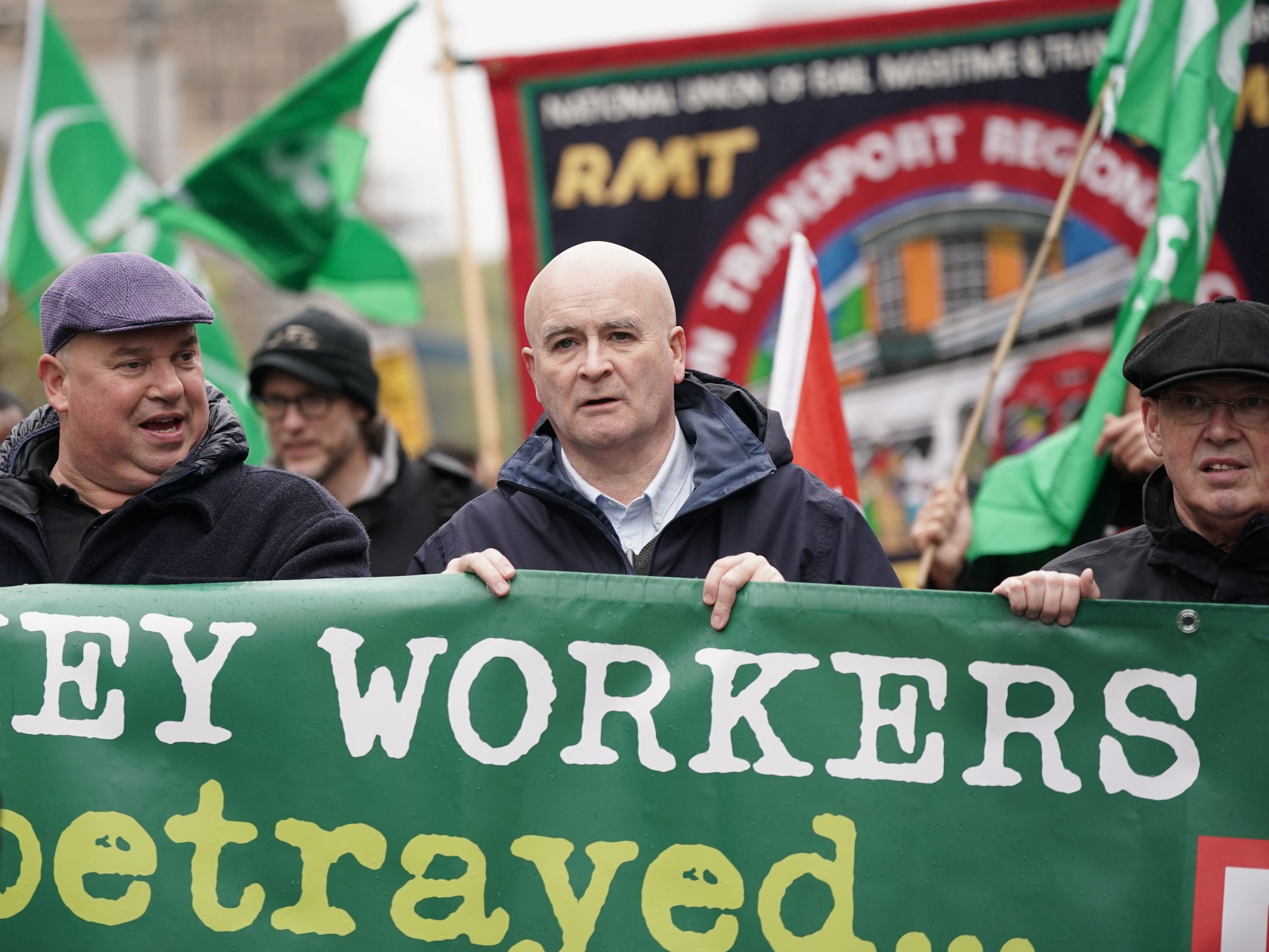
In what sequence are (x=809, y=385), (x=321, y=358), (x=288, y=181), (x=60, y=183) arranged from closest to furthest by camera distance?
1. (x=809, y=385)
2. (x=321, y=358)
3. (x=288, y=181)
4. (x=60, y=183)

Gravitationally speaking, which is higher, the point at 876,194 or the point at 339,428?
the point at 876,194

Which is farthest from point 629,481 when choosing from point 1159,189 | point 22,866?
point 1159,189

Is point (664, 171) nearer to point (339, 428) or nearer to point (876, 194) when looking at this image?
point (876, 194)

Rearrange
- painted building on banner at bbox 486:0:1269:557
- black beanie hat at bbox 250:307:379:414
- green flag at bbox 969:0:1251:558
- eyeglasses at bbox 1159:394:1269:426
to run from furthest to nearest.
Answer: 1. painted building on banner at bbox 486:0:1269:557
2. black beanie hat at bbox 250:307:379:414
3. green flag at bbox 969:0:1251:558
4. eyeglasses at bbox 1159:394:1269:426

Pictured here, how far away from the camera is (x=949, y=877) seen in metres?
2.71

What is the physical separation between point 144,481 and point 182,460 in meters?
0.08


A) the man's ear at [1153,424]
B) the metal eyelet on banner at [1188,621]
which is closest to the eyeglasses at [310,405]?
the man's ear at [1153,424]

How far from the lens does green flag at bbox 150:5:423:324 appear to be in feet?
20.9

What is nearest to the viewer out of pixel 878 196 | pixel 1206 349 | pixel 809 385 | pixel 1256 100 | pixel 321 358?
pixel 1206 349

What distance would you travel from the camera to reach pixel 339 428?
4.68m

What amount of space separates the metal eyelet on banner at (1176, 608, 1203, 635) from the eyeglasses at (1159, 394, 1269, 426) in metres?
0.38

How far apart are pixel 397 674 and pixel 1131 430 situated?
81.0 inches

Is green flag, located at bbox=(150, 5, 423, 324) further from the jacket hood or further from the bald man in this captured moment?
the bald man

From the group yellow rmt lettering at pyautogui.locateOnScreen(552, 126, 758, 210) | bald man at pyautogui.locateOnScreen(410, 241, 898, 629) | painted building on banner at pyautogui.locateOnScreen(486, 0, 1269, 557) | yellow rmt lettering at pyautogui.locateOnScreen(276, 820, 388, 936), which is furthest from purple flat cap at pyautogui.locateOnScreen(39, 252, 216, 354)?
yellow rmt lettering at pyautogui.locateOnScreen(552, 126, 758, 210)
